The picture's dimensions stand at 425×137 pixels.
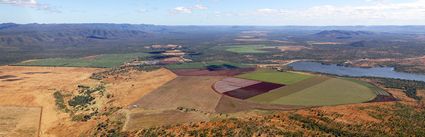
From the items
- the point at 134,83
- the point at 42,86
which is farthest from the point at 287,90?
the point at 42,86

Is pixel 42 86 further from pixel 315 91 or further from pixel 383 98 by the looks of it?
pixel 383 98

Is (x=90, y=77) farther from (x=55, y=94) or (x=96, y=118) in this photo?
(x=96, y=118)

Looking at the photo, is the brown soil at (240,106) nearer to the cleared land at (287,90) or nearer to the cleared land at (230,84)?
the cleared land at (287,90)

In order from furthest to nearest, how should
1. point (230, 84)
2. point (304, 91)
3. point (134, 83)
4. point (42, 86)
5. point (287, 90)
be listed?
1. point (134, 83)
2. point (42, 86)
3. point (230, 84)
4. point (287, 90)
5. point (304, 91)

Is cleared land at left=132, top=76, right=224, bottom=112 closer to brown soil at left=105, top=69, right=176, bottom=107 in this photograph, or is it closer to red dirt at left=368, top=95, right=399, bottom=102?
brown soil at left=105, top=69, right=176, bottom=107

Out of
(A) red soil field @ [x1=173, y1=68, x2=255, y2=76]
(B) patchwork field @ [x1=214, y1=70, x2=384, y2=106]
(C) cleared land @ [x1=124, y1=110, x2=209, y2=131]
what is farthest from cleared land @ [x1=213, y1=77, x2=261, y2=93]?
(C) cleared land @ [x1=124, y1=110, x2=209, y2=131]

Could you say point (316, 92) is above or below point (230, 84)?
above
